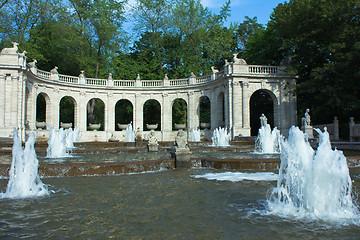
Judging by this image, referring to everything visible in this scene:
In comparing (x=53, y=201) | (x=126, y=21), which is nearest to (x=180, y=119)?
(x=126, y=21)

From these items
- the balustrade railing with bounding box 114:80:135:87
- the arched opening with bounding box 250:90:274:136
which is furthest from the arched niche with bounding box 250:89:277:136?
the balustrade railing with bounding box 114:80:135:87

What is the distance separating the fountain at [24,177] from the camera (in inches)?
273

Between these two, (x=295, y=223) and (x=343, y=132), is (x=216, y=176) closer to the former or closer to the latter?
(x=295, y=223)

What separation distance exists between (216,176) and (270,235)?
497 centimetres

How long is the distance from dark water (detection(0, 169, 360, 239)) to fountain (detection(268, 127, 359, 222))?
380mm

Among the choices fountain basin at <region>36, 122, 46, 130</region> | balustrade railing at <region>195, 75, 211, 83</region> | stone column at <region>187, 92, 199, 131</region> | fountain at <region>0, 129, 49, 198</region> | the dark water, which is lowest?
the dark water

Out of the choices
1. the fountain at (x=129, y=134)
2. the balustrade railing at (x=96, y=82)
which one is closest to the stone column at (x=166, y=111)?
the fountain at (x=129, y=134)

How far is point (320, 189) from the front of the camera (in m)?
5.06

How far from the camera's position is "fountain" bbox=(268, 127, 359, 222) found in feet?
16.3

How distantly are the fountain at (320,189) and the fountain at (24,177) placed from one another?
552 centimetres

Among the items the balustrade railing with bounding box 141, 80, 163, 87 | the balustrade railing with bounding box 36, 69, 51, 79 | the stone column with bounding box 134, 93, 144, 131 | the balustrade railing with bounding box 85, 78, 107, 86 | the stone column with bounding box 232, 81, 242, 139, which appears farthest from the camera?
the balustrade railing with bounding box 141, 80, 163, 87

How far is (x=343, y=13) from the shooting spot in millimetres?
22453

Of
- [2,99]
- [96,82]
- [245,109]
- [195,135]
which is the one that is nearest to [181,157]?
[245,109]

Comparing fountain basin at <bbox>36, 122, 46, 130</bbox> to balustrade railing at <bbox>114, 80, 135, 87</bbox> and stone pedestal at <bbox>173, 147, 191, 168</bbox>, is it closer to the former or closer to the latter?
balustrade railing at <bbox>114, 80, 135, 87</bbox>
